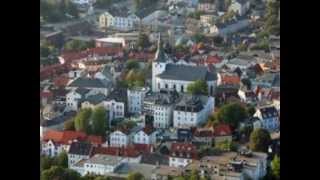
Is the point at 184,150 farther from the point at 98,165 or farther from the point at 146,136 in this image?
the point at 98,165

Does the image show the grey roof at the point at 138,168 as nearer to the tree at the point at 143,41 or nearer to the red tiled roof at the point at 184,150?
the red tiled roof at the point at 184,150

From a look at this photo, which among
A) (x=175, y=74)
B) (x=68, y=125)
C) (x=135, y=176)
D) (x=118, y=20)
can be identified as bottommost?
(x=135, y=176)

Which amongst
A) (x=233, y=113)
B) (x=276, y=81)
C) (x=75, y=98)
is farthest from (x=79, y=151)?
(x=276, y=81)

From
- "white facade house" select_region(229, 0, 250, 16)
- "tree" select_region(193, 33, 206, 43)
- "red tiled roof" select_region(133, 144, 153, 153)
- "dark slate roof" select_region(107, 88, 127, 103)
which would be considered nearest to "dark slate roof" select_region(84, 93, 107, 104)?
"dark slate roof" select_region(107, 88, 127, 103)

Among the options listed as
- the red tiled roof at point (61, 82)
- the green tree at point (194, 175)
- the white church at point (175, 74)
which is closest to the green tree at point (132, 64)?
the white church at point (175, 74)

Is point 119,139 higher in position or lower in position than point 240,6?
lower
